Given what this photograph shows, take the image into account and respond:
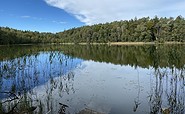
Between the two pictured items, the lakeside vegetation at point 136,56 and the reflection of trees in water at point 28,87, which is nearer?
the reflection of trees in water at point 28,87

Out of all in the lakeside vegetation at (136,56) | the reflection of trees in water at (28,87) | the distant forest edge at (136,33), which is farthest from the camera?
the distant forest edge at (136,33)

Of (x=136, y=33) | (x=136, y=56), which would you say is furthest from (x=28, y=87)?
(x=136, y=33)

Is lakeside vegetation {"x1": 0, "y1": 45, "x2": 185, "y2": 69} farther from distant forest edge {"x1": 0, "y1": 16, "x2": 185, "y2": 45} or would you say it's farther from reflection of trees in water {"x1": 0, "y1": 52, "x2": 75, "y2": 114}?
distant forest edge {"x1": 0, "y1": 16, "x2": 185, "y2": 45}

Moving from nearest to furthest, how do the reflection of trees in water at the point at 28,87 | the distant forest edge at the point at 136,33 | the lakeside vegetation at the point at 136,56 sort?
the reflection of trees in water at the point at 28,87 → the lakeside vegetation at the point at 136,56 → the distant forest edge at the point at 136,33

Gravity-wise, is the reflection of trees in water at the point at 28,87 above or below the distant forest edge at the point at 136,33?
below

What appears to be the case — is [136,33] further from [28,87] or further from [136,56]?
[28,87]

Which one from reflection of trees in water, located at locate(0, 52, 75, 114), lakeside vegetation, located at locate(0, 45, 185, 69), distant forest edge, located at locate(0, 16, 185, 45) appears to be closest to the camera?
reflection of trees in water, located at locate(0, 52, 75, 114)

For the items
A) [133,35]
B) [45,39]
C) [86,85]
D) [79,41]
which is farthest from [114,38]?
[86,85]

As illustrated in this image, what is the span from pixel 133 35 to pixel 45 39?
50.0 m

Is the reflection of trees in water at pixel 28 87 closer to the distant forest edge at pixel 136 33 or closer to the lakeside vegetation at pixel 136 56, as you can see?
the lakeside vegetation at pixel 136 56

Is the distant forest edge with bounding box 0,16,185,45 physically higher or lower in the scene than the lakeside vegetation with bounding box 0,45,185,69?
higher

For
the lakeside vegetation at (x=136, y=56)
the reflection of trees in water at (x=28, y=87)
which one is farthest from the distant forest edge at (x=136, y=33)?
the reflection of trees in water at (x=28, y=87)

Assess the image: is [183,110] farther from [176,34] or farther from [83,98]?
[176,34]

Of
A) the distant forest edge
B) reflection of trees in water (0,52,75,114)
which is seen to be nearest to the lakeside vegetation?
reflection of trees in water (0,52,75,114)
